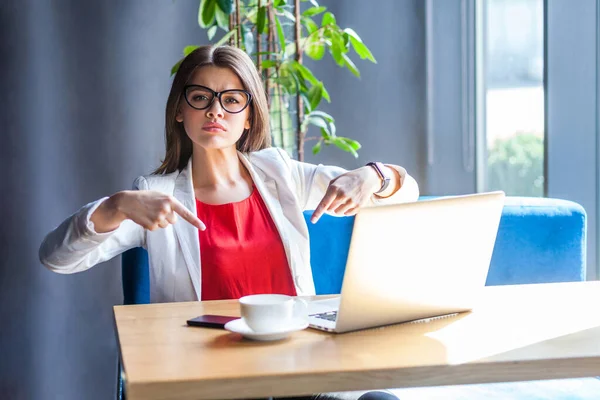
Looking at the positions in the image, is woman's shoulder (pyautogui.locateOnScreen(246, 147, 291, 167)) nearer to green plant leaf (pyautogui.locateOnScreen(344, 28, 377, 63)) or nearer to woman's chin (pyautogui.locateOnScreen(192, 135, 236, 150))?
woman's chin (pyautogui.locateOnScreen(192, 135, 236, 150))

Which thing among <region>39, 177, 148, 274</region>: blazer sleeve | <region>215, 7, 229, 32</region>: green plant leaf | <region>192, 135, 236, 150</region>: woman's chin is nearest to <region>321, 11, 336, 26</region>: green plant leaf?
<region>215, 7, 229, 32</region>: green plant leaf

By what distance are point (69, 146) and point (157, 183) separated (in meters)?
1.02

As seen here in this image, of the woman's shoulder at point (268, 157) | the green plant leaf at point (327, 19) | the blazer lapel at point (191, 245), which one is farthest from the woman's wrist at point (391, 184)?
the green plant leaf at point (327, 19)

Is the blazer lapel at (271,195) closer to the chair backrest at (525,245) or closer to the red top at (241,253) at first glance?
the red top at (241,253)

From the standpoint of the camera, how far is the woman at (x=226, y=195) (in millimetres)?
1822

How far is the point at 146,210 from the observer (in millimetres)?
1392

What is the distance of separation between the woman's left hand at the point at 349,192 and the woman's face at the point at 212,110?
1.20 ft

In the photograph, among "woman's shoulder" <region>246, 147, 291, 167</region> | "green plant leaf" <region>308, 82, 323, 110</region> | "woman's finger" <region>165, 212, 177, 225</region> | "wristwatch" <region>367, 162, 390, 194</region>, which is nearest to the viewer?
"woman's finger" <region>165, 212, 177, 225</region>

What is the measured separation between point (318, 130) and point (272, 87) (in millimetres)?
596

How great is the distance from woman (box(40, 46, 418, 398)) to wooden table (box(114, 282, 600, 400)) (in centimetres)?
49

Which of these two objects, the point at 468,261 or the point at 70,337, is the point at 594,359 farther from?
the point at 70,337

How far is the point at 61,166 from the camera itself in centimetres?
279

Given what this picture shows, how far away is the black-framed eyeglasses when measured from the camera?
190cm

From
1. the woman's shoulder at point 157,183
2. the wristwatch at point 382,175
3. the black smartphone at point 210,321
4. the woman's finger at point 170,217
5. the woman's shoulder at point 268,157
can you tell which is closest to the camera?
the black smartphone at point 210,321
